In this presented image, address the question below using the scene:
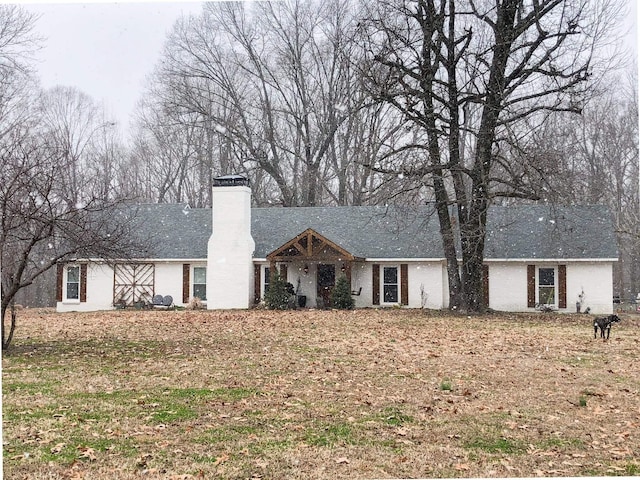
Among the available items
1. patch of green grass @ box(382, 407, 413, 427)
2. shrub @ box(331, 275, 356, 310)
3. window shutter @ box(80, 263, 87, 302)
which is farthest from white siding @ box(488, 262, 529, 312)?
patch of green grass @ box(382, 407, 413, 427)

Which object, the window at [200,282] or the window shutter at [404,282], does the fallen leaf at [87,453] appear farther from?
the window at [200,282]

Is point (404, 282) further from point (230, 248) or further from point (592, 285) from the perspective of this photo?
point (592, 285)

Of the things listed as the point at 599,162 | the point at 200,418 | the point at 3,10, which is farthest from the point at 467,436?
the point at 599,162

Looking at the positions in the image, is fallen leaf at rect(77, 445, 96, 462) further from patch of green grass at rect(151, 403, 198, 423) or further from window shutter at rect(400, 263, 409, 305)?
window shutter at rect(400, 263, 409, 305)

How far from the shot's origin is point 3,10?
28.4m

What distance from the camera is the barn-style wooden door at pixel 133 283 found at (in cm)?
2905

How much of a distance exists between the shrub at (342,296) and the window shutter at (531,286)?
264 inches

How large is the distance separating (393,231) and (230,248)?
6.26m

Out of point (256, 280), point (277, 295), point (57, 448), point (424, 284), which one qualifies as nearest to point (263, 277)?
point (256, 280)

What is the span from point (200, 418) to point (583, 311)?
71.4ft

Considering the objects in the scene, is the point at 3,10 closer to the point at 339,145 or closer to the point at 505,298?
the point at 339,145

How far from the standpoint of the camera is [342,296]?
86.7 ft

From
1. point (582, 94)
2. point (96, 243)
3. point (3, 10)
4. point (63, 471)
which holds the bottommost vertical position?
point (63, 471)

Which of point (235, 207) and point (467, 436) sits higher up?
point (235, 207)
